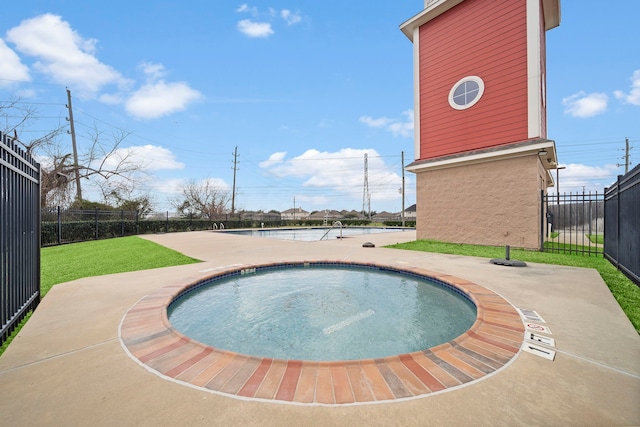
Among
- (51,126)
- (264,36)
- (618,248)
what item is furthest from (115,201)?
(618,248)

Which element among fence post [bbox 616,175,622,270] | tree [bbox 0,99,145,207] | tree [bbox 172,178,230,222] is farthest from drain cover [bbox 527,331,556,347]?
tree [bbox 172,178,230,222]

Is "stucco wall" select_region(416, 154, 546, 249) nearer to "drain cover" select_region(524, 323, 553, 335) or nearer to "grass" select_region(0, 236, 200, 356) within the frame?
"drain cover" select_region(524, 323, 553, 335)

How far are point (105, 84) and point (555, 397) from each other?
2276 cm

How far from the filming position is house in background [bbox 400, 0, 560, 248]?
928cm

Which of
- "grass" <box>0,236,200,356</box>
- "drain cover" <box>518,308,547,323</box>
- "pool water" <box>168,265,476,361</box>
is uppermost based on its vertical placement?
"drain cover" <box>518,308,547,323</box>

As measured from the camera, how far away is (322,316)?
4.20 metres

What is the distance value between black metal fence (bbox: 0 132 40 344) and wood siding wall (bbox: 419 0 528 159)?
39.9 feet

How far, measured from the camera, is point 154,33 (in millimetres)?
11914

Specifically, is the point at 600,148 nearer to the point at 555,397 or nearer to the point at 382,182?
the point at 382,182

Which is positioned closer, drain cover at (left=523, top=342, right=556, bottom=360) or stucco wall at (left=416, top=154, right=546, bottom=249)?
drain cover at (left=523, top=342, right=556, bottom=360)

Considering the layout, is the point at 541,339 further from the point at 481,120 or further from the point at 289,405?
the point at 481,120

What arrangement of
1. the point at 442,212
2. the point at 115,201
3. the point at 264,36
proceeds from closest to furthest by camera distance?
the point at 442,212
the point at 264,36
the point at 115,201

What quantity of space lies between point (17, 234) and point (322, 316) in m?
4.02

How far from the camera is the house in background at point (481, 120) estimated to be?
365 inches
